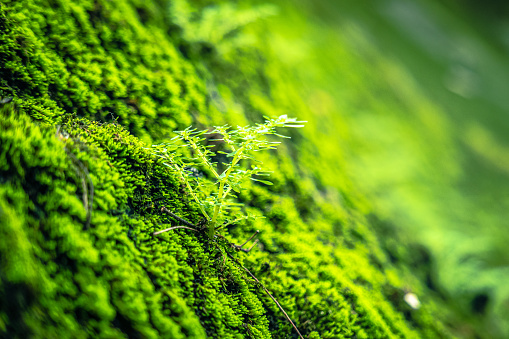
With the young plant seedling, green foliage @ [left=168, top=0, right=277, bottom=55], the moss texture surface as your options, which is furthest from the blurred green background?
the young plant seedling

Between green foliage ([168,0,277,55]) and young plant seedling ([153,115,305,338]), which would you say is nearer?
young plant seedling ([153,115,305,338])

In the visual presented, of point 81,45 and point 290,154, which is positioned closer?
point 81,45

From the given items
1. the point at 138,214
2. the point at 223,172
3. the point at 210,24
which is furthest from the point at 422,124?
the point at 138,214

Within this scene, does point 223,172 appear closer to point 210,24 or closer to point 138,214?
point 138,214

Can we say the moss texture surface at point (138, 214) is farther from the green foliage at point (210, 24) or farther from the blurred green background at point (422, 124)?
the blurred green background at point (422, 124)

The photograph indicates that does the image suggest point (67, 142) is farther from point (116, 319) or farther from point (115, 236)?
point (116, 319)

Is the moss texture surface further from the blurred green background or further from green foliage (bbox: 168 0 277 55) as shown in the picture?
the blurred green background

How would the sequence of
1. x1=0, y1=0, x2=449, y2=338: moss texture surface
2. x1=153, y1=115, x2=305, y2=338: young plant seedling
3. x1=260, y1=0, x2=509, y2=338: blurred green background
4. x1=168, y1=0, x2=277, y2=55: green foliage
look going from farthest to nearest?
x1=260, y1=0, x2=509, y2=338: blurred green background, x1=168, y1=0, x2=277, y2=55: green foliage, x1=153, y1=115, x2=305, y2=338: young plant seedling, x1=0, y1=0, x2=449, y2=338: moss texture surface

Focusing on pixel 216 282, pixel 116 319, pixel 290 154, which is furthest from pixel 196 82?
pixel 116 319
